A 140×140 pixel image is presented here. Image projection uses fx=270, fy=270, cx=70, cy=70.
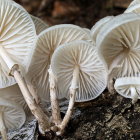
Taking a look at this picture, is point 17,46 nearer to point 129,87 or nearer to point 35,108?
point 35,108

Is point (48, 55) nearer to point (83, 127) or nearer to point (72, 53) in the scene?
point (72, 53)

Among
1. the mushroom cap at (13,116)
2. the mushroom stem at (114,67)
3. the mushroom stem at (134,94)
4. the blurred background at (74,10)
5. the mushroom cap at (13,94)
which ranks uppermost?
the mushroom stem at (114,67)

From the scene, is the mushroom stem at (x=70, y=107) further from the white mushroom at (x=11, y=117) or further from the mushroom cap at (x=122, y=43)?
the white mushroom at (x=11, y=117)

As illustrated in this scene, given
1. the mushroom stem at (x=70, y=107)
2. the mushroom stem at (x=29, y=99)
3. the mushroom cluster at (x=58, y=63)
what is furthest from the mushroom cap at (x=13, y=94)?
the mushroom stem at (x=70, y=107)

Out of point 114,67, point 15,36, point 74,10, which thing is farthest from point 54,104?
point 74,10

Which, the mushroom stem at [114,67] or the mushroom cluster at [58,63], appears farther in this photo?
the mushroom stem at [114,67]
